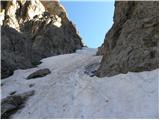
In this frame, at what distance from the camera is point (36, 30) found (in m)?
60.4

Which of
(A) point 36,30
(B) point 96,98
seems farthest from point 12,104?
(A) point 36,30

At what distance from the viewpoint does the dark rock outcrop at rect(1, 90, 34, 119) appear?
1925 cm

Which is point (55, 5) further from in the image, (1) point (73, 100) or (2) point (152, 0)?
(1) point (73, 100)

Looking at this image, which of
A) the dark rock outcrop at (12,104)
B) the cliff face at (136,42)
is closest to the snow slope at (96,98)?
the dark rock outcrop at (12,104)

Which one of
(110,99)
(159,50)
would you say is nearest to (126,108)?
(110,99)

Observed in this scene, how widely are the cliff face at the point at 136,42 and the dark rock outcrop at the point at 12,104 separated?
5.06m

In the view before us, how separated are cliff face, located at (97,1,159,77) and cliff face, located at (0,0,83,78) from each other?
53.4ft

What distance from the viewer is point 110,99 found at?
672 inches

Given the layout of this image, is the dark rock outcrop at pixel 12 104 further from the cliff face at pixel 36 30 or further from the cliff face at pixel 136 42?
the cliff face at pixel 36 30

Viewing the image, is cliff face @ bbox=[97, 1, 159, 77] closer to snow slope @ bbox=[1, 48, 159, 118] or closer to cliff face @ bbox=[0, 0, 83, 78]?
snow slope @ bbox=[1, 48, 159, 118]

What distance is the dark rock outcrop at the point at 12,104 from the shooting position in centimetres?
1925

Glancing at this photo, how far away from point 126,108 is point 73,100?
11.1 ft

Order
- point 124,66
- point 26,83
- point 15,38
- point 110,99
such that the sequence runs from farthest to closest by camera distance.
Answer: point 15,38
point 26,83
point 124,66
point 110,99

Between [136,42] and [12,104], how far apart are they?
8.61 metres
